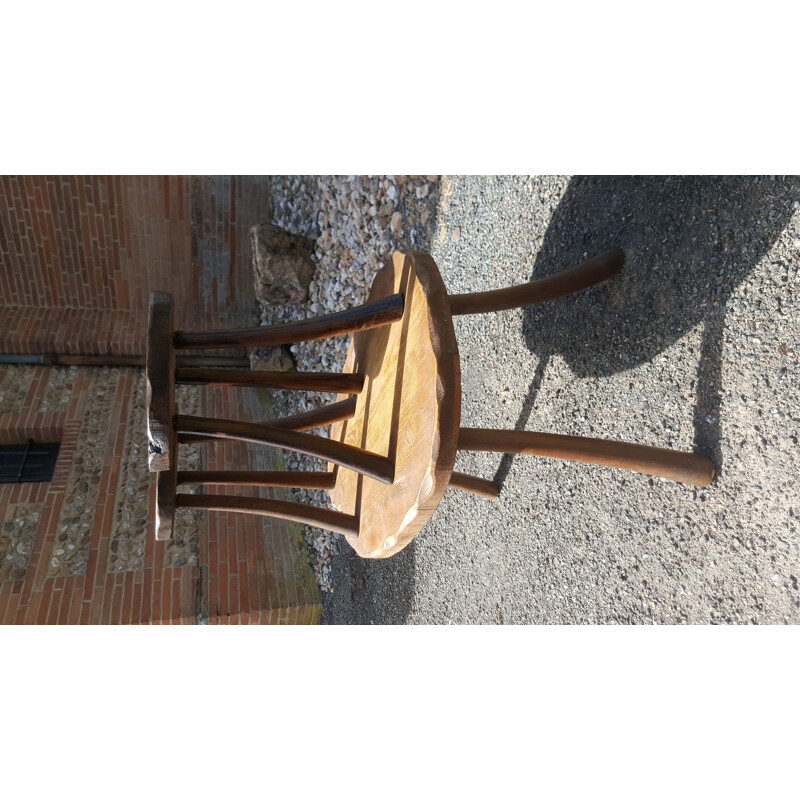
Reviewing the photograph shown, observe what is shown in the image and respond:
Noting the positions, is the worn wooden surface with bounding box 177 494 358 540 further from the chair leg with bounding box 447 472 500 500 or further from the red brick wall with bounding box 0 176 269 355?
the red brick wall with bounding box 0 176 269 355

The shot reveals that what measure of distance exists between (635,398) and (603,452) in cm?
47

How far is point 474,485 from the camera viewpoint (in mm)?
2518

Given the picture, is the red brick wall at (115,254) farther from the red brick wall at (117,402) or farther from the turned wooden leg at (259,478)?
the turned wooden leg at (259,478)

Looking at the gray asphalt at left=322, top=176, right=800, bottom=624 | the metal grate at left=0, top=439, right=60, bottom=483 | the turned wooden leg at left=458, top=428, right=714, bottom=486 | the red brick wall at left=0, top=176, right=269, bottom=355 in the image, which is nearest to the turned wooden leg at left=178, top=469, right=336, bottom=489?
the turned wooden leg at left=458, top=428, right=714, bottom=486

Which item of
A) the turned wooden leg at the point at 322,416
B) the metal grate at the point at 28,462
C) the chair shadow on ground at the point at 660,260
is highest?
the metal grate at the point at 28,462

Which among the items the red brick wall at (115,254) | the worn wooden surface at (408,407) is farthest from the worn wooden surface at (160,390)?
the red brick wall at (115,254)

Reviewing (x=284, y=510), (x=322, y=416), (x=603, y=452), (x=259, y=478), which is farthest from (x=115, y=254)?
(x=603, y=452)

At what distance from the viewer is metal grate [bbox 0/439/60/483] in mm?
3781

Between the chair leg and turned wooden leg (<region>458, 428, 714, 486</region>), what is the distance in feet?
2.36

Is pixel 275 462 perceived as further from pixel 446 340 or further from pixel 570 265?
pixel 446 340

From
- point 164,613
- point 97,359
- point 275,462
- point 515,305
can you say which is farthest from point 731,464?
point 97,359

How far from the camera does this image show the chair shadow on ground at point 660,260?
1.67m

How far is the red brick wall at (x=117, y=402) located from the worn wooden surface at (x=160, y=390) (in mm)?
2561

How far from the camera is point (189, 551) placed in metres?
3.71
